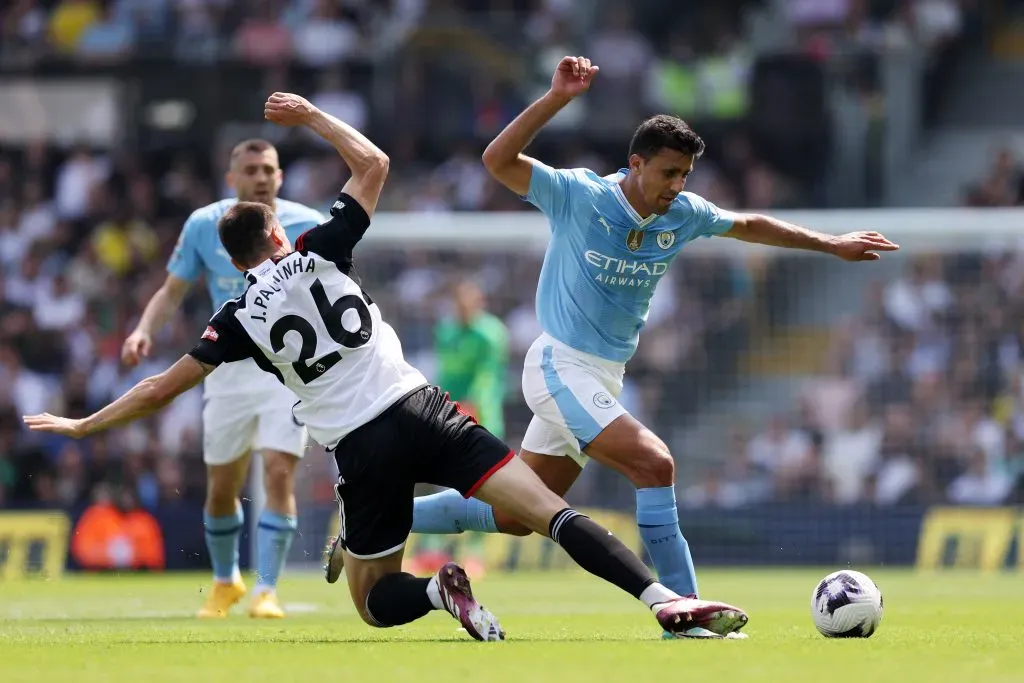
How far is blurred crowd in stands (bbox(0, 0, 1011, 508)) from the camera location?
17.1 m

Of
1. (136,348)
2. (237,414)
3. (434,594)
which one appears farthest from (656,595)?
(136,348)

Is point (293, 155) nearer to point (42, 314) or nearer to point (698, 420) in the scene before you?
point (42, 314)

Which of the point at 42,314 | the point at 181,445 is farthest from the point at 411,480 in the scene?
the point at 42,314

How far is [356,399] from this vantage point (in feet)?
25.9

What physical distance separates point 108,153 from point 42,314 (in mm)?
3261

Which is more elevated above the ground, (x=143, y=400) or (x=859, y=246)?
(x=859, y=246)

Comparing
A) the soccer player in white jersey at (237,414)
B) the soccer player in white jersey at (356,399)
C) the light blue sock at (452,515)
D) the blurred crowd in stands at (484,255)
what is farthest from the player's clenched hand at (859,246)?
the blurred crowd in stands at (484,255)

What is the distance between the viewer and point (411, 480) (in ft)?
26.2

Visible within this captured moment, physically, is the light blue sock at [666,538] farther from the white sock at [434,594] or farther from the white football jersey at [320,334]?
the white football jersey at [320,334]

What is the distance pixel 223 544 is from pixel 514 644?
3713 millimetres

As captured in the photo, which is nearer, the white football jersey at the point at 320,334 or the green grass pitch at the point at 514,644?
the green grass pitch at the point at 514,644

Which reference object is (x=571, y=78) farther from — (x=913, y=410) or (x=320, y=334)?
(x=913, y=410)

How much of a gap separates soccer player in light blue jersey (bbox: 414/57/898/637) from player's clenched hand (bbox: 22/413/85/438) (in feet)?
6.71

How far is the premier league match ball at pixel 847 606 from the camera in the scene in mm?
7969
